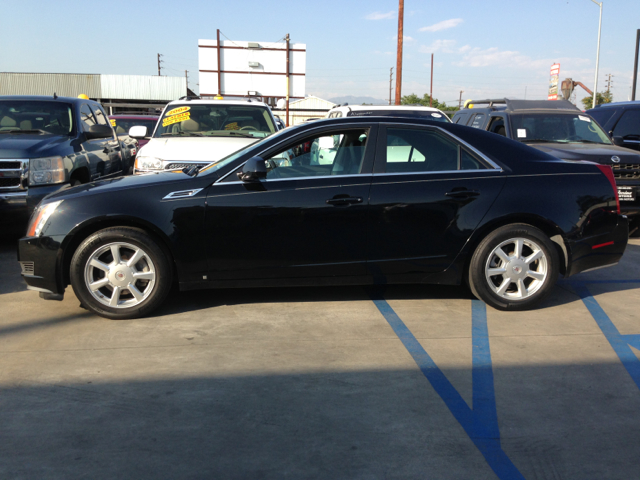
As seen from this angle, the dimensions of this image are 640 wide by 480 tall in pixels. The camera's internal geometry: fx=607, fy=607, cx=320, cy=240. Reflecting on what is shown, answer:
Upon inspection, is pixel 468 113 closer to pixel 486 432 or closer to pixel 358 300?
pixel 358 300

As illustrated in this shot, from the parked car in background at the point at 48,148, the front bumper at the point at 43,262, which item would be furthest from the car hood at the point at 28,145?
the front bumper at the point at 43,262

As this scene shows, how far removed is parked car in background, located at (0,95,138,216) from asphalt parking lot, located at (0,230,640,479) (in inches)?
92.5

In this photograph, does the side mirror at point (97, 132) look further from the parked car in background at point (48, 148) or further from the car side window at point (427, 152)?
the car side window at point (427, 152)

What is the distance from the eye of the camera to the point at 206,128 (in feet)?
31.0

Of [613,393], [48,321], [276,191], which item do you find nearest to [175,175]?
[276,191]

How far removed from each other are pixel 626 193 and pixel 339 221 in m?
5.81

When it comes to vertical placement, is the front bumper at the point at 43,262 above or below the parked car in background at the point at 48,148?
below

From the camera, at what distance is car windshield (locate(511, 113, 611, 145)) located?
33.1 ft

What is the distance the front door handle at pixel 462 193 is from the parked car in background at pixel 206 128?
12.8ft

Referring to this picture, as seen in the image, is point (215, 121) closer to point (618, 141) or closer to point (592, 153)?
point (592, 153)

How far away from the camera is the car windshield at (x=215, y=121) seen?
30.7 ft

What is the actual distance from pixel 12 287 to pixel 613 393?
543cm

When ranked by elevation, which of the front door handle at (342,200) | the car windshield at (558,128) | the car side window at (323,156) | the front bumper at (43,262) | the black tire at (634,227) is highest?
the car windshield at (558,128)

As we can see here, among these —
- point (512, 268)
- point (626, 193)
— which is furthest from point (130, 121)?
point (512, 268)
